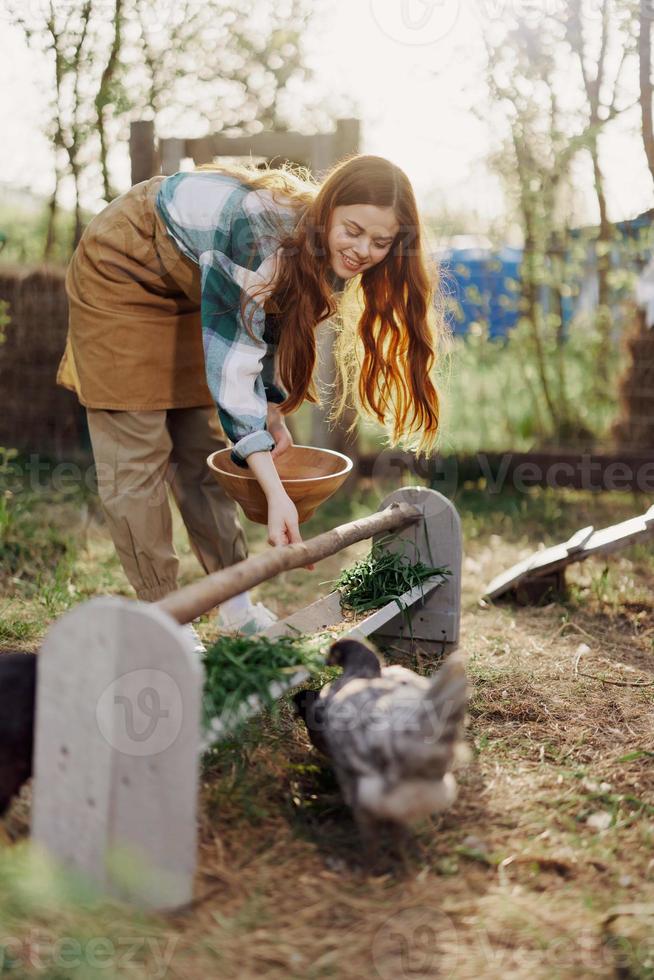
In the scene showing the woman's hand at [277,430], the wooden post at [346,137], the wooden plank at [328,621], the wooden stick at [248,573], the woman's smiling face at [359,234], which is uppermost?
the wooden post at [346,137]

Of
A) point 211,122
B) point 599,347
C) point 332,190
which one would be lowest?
point 599,347

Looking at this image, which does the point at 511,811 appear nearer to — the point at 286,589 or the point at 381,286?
the point at 381,286

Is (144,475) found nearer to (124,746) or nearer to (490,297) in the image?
(124,746)

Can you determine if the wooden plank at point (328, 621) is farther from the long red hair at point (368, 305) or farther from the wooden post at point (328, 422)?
the wooden post at point (328, 422)

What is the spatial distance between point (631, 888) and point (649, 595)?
2.17 meters

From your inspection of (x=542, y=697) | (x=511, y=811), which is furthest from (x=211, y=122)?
(x=511, y=811)

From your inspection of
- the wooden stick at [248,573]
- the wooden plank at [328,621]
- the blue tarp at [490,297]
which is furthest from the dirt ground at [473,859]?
the blue tarp at [490,297]

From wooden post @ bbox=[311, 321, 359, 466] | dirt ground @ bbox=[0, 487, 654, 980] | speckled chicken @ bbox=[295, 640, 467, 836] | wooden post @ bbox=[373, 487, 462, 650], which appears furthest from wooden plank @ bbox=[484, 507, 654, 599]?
speckled chicken @ bbox=[295, 640, 467, 836]

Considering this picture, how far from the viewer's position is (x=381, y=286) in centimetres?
271

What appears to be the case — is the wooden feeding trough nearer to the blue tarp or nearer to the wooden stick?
the wooden stick

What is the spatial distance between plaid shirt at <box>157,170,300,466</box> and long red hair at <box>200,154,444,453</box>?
0.19ft

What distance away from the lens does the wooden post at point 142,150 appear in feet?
15.4

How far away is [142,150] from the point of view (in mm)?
4719

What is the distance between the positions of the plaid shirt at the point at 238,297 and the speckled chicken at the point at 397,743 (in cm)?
85
